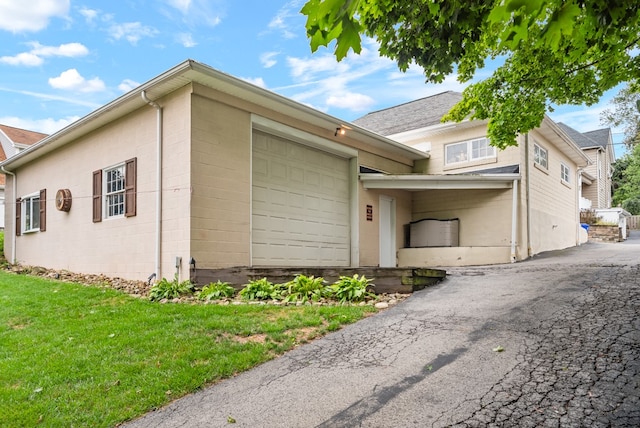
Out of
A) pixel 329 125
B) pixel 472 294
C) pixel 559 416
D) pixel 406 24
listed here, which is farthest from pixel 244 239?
pixel 559 416

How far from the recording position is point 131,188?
8.70m

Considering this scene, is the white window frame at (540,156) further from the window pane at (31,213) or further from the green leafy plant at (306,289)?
the window pane at (31,213)

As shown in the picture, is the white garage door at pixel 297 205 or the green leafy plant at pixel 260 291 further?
the white garage door at pixel 297 205

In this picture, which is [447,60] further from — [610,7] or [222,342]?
[222,342]

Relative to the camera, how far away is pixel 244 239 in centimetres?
817

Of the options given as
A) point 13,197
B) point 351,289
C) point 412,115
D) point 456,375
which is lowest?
point 456,375

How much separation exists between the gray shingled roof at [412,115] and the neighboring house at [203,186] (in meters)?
2.09

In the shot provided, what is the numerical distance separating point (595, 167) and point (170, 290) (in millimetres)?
27509

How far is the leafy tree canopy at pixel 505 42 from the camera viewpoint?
1904 mm

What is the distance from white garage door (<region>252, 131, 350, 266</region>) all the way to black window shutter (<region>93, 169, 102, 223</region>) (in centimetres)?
377

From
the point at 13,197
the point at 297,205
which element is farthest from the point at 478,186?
the point at 13,197

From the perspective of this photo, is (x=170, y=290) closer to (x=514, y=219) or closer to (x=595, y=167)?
(x=514, y=219)

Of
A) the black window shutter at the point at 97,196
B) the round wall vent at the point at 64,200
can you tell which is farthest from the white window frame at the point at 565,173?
the round wall vent at the point at 64,200

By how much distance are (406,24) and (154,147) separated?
5.47 m
